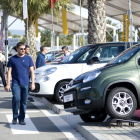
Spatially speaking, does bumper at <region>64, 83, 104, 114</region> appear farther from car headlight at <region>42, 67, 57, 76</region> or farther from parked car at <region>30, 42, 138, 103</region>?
car headlight at <region>42, 67, 57, 76</region>

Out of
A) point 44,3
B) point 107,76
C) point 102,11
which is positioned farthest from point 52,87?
point 44,3

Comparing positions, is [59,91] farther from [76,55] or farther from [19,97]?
[19,97]

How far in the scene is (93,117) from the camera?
27.0 feet

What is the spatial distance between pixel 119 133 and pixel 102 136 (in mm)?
492

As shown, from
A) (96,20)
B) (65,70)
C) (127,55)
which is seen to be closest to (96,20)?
(96,20)

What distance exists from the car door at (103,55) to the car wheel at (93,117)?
8.99 feet

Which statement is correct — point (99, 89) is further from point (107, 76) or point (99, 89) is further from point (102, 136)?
point (102, 136)

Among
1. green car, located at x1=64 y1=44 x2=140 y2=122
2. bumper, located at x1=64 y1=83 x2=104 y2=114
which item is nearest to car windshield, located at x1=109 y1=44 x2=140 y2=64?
green car, located at x1=64 y1=44 x2=140 y2=122

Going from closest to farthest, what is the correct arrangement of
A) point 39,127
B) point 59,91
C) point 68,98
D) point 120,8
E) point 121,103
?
point 121,103
point 68,98
point 39,127
point 59,91
point 120,8

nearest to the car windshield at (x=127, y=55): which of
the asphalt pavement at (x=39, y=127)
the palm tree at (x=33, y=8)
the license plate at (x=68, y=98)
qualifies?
the license plate at (x=68, y=98)

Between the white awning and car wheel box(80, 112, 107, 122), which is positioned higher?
the white awning

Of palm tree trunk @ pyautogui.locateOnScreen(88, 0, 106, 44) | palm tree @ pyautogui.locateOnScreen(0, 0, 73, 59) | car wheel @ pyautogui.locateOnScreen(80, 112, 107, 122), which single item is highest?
palm tree @ pyautogui.locateOnScreen(0, 0, 73, 59)

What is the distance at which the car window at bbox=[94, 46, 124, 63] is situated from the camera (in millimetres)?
11000

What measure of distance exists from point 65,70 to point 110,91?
11.3 feet
